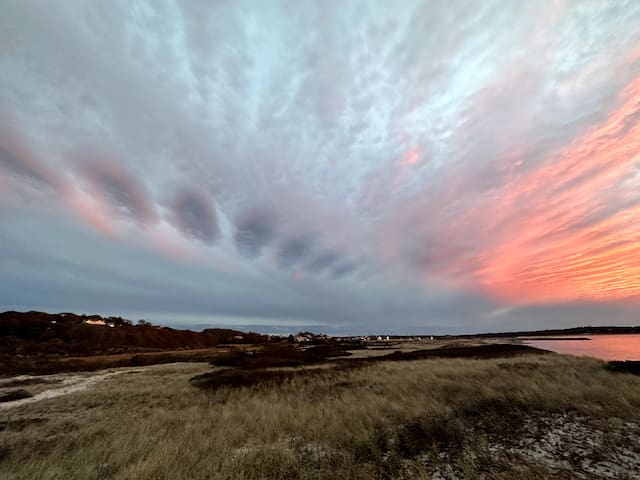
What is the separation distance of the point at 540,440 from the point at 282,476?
7445 mm

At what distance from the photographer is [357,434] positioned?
9.84 meters

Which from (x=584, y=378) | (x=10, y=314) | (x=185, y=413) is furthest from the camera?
(x=10, y=314)

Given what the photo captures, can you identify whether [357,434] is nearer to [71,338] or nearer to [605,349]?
[605,349]

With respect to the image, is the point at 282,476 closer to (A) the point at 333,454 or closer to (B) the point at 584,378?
(A) the point at 333,454

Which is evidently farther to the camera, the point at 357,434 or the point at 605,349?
the point at 605,349

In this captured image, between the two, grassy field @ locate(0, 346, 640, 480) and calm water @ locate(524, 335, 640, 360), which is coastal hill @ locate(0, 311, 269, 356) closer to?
grassy field @ locate(0, 346, 640, 480)

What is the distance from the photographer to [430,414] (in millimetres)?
11398

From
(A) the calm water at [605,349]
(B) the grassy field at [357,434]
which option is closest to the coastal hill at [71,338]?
(B) the grassy field at [357,434]

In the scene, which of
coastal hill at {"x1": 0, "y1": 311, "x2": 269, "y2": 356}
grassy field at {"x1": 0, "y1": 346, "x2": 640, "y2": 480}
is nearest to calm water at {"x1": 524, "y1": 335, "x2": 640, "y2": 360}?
grassy field at {"x1": 0, "y1": 346, "x2": 640, "y2": 480}

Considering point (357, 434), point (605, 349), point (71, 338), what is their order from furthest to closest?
point (71, 338) < point (605, 349) < point (357, 434)

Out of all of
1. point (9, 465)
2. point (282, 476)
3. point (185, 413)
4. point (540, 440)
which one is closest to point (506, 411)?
point (540, 440)

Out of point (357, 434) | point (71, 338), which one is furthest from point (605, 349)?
point (71, 338)

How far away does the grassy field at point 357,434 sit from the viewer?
7684 millimetres

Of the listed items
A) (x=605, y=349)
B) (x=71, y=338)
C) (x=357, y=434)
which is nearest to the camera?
(x=357, y=434)
